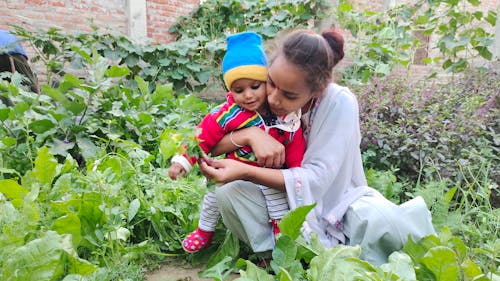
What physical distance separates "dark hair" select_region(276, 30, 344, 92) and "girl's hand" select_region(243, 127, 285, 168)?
0.24m

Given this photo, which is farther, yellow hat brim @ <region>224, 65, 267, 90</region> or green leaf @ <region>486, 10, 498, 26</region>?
green leaf @ <region>486, 10, 498, 26</region>

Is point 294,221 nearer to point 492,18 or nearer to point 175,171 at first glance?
point 175,171

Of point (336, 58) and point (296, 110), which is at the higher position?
point (336, 58)

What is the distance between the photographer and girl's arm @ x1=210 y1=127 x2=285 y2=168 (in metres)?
1.39

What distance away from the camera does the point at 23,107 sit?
94.7 inches

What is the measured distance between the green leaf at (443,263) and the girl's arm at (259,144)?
1.96 feet

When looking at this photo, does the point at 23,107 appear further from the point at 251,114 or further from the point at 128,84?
the point at 128,84

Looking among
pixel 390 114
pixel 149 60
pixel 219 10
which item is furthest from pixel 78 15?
pixel 390 114

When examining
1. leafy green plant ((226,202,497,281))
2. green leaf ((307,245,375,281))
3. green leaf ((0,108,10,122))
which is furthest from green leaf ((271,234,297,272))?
green leaf ((0,108,10,122))

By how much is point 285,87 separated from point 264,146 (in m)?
0.23

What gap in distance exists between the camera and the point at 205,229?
1.65 metres

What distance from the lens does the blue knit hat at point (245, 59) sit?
1361mm

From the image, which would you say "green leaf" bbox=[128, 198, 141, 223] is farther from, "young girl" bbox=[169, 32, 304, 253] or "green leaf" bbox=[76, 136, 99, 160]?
"green leaf" bbox=[76, 136, 99, 160]

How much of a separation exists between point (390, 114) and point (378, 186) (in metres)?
0.80
